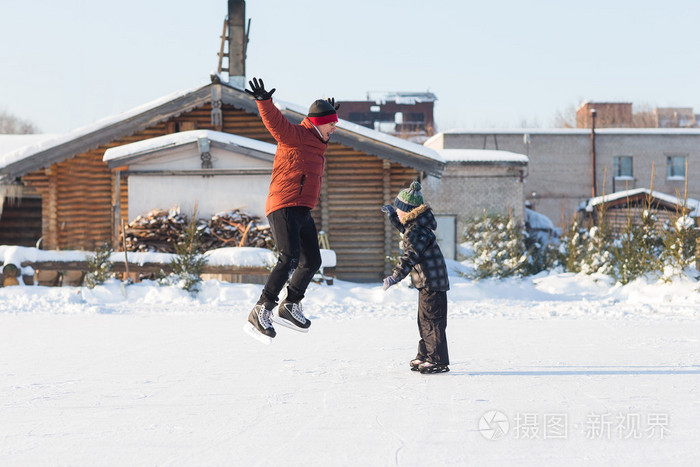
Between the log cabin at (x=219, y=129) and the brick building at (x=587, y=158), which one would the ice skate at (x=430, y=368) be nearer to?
the log cabin at (x=219, y=129)

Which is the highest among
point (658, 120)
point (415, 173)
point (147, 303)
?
point (658, 120)

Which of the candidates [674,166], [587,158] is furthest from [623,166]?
[674,166]

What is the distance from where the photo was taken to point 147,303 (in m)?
12.0

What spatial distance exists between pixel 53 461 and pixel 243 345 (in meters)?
3.94

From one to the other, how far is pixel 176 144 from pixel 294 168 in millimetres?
11224

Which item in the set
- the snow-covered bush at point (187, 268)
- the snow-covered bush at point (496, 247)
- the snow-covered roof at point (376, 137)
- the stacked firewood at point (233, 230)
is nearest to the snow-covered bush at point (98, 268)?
the snow-covered bush at point (187, 268)

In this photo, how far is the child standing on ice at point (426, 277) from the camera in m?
5.47

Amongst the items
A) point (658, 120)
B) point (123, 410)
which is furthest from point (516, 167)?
point (658, 120)

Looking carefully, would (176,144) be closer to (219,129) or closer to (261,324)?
(219,129)

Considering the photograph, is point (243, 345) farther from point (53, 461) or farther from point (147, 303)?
point (147, 303)
